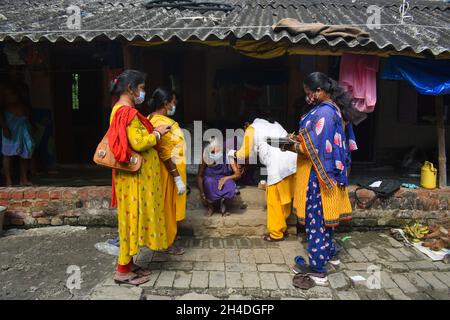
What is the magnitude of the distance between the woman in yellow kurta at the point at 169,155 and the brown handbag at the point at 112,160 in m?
0.44

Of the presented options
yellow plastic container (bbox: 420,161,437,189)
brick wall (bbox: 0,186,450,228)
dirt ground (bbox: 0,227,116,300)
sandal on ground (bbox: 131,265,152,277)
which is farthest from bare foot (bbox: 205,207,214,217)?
yellow plastic container (bbox: 420,161,437,189)

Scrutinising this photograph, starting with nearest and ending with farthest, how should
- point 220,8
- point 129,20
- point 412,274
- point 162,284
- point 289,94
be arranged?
point 162,284
point 412,274
point 129,20
point 220,8
point 289,94

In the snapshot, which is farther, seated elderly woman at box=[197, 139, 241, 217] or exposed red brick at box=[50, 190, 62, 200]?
exposed red brick at box=[50, 190, 62, 200]

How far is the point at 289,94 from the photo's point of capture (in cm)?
763

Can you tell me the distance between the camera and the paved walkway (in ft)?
11.6

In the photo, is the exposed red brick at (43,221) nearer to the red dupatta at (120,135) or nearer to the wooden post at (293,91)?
the red dupatta at (120,135)

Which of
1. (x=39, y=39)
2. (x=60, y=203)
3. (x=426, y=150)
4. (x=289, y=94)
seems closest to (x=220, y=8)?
(x=289, y=94)

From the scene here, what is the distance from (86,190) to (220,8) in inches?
142

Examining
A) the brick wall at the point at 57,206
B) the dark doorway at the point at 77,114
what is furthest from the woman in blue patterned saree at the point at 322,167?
the dark doorway at the point at 77,114

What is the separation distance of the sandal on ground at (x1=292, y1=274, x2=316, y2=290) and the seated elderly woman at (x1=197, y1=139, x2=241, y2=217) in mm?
1563

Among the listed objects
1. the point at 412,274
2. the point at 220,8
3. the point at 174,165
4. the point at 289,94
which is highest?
the point at 220,8

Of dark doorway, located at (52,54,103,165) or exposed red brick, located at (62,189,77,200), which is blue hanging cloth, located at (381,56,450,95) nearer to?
exposed red brick, located at (62,189,77,200)

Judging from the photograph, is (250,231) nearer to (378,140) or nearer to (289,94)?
(289,94)

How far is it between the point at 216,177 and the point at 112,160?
191 cm
